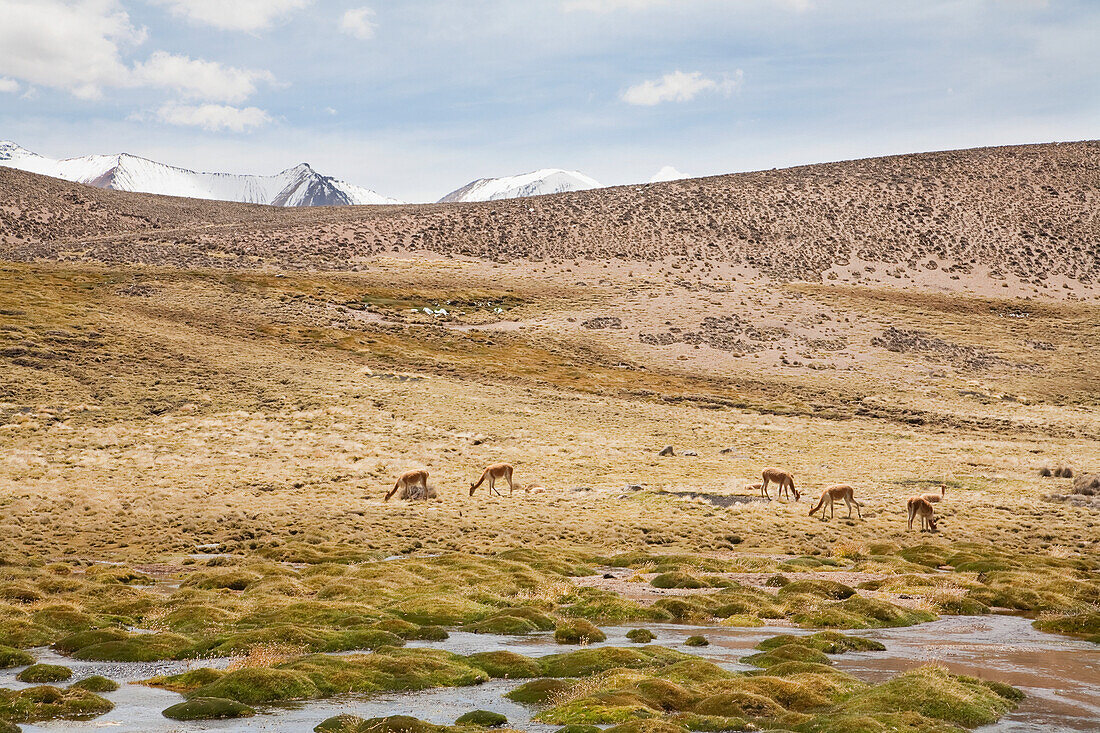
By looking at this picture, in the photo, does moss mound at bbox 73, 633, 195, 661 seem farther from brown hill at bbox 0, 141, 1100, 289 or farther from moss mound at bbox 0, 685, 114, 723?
brown hill at bbox 0, 141, 1100, 289

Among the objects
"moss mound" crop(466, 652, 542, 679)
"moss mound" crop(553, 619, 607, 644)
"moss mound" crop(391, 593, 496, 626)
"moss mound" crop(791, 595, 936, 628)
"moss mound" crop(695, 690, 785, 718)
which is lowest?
"moss mound" crop(791, 595, 936, 628)

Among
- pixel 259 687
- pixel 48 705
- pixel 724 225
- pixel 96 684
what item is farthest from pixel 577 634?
→ pixel 724 225

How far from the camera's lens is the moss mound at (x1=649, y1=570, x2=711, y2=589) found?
29062 millimetres

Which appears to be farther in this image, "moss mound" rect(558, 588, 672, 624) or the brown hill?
the brown hill

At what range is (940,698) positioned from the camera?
15492 millimetres

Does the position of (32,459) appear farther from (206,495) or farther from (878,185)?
(878,185)

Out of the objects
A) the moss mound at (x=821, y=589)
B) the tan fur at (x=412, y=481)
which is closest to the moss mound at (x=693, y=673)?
the moss mound at (x=821, y=589)

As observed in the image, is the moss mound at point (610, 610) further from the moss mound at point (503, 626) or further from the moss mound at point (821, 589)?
the moss mound at point (821, 589)

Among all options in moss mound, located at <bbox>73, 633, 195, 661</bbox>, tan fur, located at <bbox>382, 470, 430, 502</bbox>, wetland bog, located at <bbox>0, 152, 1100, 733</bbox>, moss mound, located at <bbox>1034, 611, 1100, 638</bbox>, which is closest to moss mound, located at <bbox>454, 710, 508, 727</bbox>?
wetland bog, located at <bbox>0, 152, 1100, 733</bbox>

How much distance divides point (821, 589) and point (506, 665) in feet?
41.2

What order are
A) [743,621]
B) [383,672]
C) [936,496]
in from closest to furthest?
[383,672] → [743,621] → [936,496]

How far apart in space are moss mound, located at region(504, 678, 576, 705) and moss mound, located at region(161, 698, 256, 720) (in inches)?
173

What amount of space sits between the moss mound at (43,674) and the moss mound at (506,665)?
24.2 feet

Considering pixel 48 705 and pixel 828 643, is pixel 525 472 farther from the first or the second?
pixel 48 705
